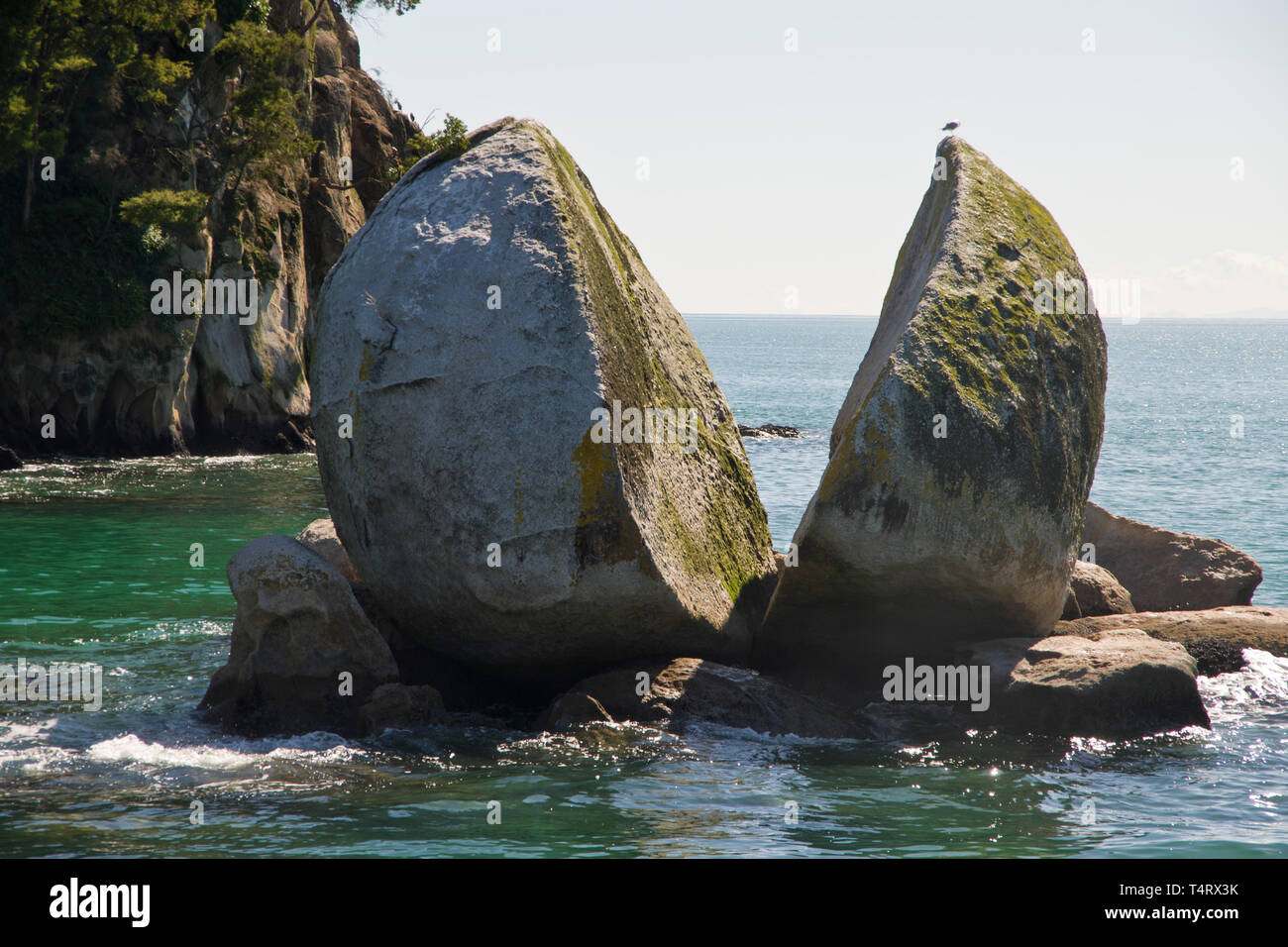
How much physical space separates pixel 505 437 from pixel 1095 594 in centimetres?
656

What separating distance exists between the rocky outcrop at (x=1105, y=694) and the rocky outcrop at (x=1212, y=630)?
4.20 ft

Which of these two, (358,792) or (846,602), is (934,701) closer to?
(846,602)

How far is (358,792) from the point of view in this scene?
7.91 m

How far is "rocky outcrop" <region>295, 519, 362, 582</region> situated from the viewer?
12.3 m

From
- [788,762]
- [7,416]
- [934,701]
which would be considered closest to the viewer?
[788,762]

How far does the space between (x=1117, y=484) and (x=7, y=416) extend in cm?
2879

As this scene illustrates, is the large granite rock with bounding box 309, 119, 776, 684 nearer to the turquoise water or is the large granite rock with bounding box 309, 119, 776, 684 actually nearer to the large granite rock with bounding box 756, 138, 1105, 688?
the turquoise water

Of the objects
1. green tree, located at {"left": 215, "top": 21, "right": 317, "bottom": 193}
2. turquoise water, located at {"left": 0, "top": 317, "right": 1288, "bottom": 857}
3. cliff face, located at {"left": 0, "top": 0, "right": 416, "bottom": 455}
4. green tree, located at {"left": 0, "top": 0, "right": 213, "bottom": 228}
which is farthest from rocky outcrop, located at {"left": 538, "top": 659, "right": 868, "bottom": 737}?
green tree, located at {"left": 215, "top": 21, "right": 317, "bottom": 193}

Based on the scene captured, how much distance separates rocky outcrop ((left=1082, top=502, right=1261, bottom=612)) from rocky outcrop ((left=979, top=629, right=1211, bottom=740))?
3.83m

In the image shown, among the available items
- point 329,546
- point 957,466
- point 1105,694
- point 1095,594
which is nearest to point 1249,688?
point 1095,594

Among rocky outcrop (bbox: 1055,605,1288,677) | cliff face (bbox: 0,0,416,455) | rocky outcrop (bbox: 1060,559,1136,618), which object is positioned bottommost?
rocky outcrop (bbox: 1055,605,1288,677)

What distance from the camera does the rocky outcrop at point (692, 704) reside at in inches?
375

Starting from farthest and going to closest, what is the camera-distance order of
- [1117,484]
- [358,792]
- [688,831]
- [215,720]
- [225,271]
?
[225,271] → [1117,484] → [215,720] → [358,792] → [688,831]

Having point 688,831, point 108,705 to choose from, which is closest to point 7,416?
point 108,705
